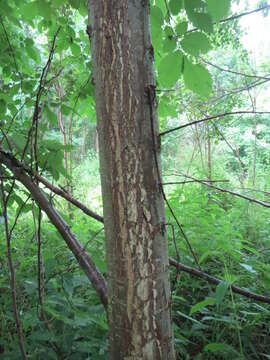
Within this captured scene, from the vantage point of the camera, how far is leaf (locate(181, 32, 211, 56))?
86 cm

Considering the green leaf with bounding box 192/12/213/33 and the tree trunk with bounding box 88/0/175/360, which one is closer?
the tree trunk with bounding box 88/0/175/360

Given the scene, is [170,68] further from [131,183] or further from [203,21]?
[131,183]

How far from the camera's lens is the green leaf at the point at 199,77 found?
90 cm

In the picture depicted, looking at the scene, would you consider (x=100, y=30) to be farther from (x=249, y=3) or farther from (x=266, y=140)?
(x=266, y=140)

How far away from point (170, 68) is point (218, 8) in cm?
22

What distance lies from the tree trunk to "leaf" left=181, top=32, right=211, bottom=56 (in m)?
0.26

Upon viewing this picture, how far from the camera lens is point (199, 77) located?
0.91 meters

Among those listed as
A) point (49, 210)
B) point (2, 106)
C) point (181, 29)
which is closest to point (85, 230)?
point (2, 106)

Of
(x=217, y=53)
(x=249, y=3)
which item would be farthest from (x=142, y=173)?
(x=217, y=53)

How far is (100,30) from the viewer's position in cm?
66

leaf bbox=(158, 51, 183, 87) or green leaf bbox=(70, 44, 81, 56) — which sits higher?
green leaf bbox=(70, 44, 81, 56)

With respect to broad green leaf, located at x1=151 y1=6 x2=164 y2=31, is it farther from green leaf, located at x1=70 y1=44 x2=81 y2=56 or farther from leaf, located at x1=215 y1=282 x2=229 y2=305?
leaf, located at x1=215 y1=282 x2=229 y2=305

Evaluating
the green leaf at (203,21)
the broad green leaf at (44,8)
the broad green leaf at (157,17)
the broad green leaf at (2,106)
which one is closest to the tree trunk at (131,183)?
the green leaf at (203,21)

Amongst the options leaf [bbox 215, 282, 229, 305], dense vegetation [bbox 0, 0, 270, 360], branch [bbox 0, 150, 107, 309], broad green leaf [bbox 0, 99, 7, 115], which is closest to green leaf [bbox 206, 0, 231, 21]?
dense vegetation [bbox 0, 0, 270, 360]
